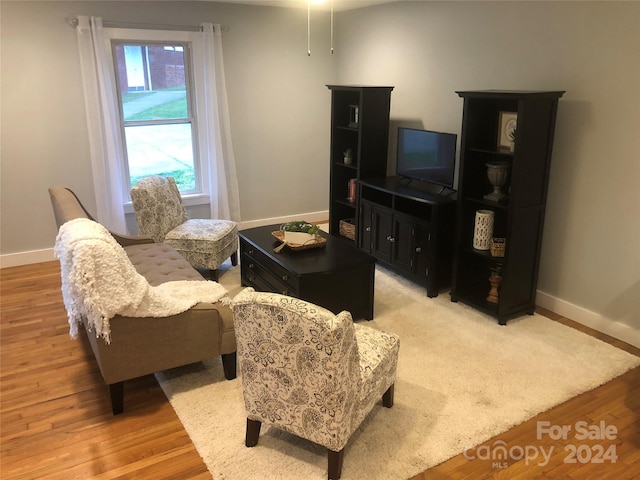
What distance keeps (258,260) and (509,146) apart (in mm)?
2040

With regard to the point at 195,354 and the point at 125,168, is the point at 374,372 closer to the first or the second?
the point at 195,354

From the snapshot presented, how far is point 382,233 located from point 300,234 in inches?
44.1

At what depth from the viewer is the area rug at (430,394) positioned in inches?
96.0

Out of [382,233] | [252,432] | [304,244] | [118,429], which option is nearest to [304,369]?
[252,432]

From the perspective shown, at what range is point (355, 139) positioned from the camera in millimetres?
5469

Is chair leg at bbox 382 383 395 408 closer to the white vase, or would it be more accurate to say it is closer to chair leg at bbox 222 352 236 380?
chair leg at bbox 222 352 236 380

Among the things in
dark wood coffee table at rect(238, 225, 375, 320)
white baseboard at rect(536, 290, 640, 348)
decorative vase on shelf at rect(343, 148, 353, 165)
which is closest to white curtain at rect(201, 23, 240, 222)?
decorative vase on shelf at rect(343, 148, 353, 165)

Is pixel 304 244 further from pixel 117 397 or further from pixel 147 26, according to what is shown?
pixel 147 26

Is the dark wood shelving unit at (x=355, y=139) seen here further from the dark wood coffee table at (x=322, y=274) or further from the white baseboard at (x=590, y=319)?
the white baseboard at (x=590, y=319)

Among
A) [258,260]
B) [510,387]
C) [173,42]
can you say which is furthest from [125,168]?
[510,387]

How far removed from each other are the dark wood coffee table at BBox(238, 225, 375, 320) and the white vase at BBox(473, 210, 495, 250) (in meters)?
0.87

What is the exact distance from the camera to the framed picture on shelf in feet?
12.1

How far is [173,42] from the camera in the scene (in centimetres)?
523

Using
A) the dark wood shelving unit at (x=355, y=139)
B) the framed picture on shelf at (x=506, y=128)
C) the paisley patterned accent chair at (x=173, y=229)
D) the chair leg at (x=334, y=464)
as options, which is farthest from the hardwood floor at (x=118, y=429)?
the dark wood shelving unit at (x=355, y=139)
